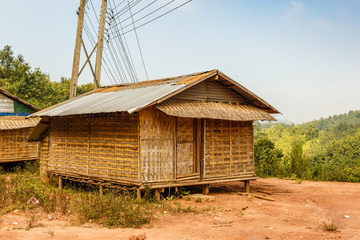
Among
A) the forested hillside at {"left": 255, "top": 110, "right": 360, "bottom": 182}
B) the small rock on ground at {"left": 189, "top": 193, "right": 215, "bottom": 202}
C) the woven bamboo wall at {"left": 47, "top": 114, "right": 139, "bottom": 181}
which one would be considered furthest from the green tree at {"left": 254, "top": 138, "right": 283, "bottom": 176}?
the woven bamboo wall at {"left": 47, "top": 114, "right": 139, "bottom": 181}

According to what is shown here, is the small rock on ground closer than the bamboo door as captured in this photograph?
Yes

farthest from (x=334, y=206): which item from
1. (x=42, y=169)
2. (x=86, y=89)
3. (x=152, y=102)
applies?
(x=86, y=89)

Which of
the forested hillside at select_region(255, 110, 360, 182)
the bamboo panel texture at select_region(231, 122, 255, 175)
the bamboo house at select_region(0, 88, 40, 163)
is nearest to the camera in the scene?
the bamboo panel texture at select_region(231, 122, 255, 175)

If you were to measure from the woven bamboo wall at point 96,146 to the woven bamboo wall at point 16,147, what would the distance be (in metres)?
5.12

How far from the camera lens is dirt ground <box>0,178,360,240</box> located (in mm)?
6998

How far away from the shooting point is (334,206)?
1070 centimetres

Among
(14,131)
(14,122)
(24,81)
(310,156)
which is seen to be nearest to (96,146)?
(14,122)

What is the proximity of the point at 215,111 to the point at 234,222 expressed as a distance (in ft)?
12.0

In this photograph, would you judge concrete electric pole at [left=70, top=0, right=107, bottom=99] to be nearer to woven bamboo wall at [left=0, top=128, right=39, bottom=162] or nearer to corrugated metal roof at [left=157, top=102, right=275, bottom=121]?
woven bamboo wall at [left=0, top=128, right=39, bottom=162]

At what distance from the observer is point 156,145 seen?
32.8ft

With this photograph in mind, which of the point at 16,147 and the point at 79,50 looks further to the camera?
the point at 16,147

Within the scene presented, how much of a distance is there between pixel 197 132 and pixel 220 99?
4.57 ft

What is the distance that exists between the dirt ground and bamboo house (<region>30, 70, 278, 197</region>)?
3.94 feet

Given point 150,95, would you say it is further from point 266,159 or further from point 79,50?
point 266,159
